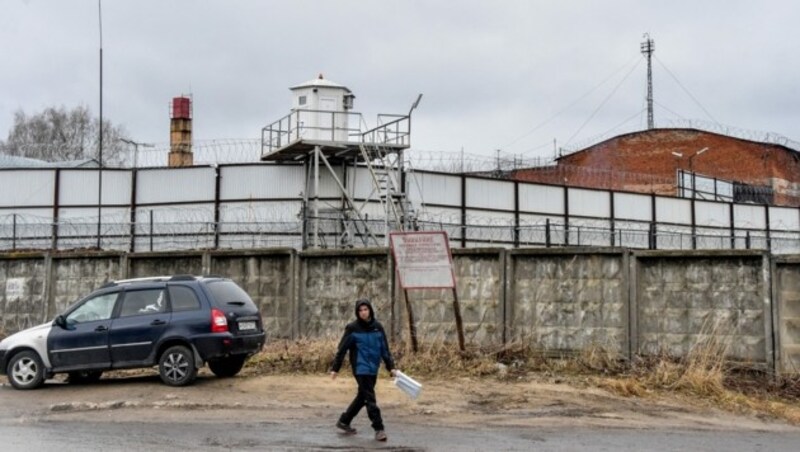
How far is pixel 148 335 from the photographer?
13828 millimetres

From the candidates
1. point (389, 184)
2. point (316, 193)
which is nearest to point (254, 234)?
point (316, 193)

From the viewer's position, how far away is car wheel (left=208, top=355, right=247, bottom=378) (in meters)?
14.5

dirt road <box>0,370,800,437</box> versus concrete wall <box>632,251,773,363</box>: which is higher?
concrete wall <box>632,251,773,363</box>

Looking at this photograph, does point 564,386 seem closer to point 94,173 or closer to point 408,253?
point 408,253

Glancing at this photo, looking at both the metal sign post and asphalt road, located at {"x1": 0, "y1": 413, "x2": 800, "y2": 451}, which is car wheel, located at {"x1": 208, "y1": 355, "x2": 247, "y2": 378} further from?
asphalt road, located at {"x1": 0, "y1": 413, "x2": 800, "y2": 451}

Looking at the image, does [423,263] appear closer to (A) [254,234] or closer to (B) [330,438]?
(B) [330,438]

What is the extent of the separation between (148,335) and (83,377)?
85.9 inches

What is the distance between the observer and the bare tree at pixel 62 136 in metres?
71.6

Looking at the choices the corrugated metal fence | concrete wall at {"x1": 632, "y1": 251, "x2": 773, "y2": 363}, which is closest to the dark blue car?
concrete wall at {"x1": 632, "y1": 251, "x2": 773, "y2": 363}

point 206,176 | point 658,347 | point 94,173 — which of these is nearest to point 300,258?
point 658,347

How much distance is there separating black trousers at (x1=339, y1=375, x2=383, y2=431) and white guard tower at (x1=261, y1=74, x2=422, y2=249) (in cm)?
2019

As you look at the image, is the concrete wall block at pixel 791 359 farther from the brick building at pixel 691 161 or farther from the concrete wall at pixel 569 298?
the brick building at pixel 691 161

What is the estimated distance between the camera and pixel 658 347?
14438 mm

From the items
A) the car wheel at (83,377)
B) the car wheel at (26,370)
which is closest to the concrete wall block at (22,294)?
the car wheel at (83,377)
